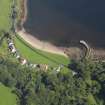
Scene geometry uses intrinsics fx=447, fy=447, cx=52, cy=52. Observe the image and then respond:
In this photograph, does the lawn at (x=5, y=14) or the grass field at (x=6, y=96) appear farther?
the lawn at (x=5, y=14)

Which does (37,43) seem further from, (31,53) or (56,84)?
(56,84)

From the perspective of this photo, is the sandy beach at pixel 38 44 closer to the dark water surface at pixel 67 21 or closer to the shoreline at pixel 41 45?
the shoreline at pixel 41 45

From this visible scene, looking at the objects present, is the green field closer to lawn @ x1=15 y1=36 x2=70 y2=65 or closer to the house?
lawn @ x1=15 y1=36 x2=70 y2=65

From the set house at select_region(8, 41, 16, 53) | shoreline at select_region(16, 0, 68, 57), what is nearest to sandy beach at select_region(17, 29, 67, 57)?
shoreline at select_region(16, 0, 68, 57)

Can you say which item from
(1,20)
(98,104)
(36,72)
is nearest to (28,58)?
(36,72)

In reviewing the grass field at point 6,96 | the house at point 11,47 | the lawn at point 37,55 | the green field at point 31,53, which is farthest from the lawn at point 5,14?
the grass field at point 6,96

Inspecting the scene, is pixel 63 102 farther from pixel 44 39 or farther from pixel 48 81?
pixel 44 39
